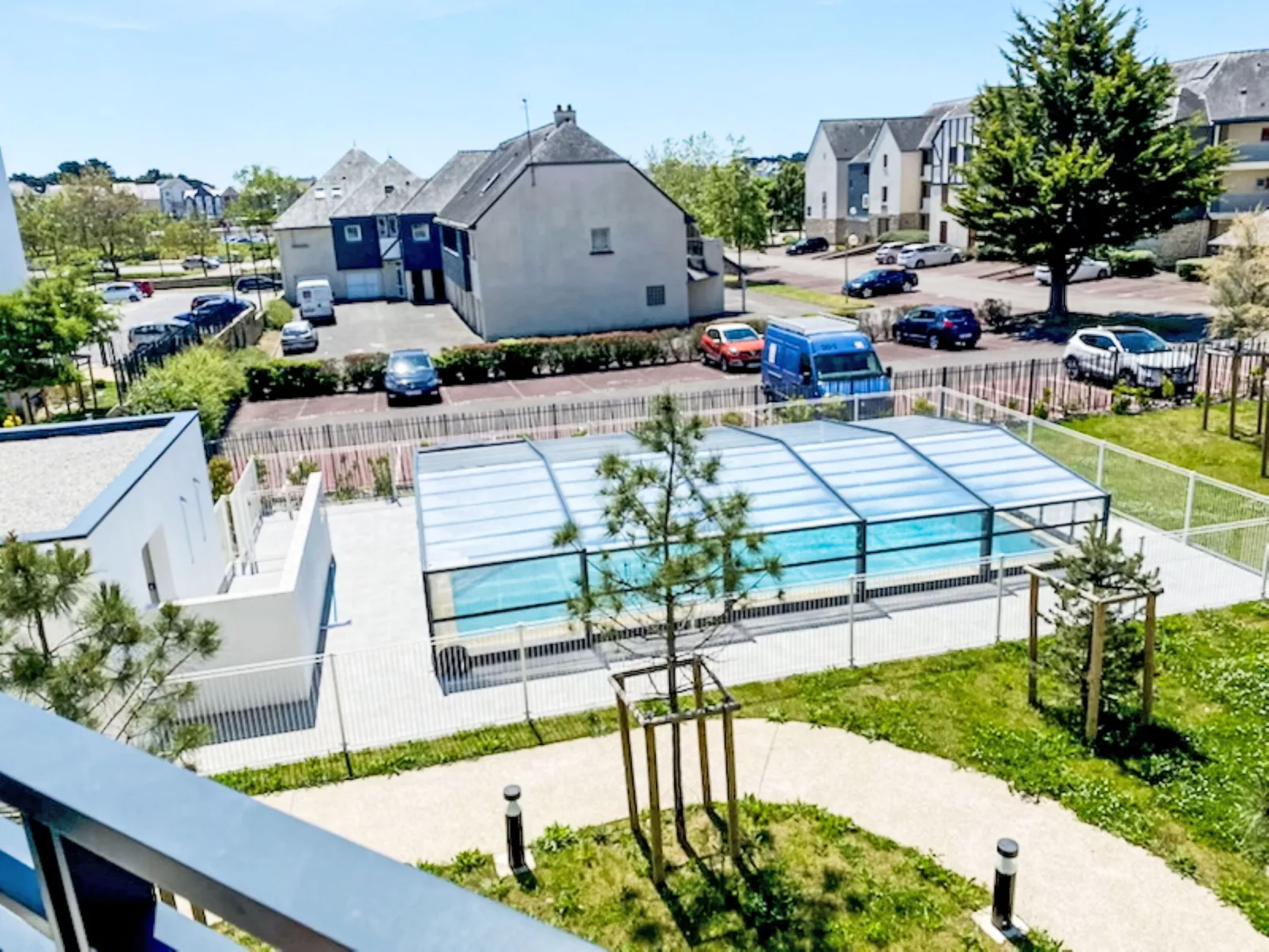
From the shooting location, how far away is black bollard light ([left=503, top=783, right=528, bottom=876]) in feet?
32.6

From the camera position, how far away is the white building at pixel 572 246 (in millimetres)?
42344

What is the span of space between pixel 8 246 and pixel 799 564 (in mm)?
31543

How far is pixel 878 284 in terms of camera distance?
53.4 meters

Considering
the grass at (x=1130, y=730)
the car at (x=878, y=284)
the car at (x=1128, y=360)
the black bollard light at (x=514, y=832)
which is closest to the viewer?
the black bollard light at (x=514, y=832)

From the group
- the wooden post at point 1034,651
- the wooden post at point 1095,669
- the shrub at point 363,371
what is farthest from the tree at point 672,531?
the shrub at point 363,371

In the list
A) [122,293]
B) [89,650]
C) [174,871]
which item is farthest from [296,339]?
[174,871]

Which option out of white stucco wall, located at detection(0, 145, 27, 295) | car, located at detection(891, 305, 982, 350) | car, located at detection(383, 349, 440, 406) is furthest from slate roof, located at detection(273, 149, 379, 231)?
car, located at detection(891, 305, 982, 350)

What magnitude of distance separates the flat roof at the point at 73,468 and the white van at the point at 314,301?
116 feet

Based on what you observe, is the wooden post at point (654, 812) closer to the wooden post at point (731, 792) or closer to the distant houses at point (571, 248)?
the wooden post at point (731, 792)

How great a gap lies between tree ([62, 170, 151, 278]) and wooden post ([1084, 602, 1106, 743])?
81.4 meters

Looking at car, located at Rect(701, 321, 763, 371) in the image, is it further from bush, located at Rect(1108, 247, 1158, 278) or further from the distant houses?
A: bush, located at Rect(1108, 247, 1158, 278)

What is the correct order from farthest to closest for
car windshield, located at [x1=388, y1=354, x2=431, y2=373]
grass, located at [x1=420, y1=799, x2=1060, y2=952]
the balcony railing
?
car windshield, located at [x1=388, y1=354, x2=431, y2=373] < grass, located at [x1=420, y1=799, x2=1060, y2=952] < the balcony railing

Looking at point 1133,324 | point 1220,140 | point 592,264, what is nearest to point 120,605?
Result: point 592,264

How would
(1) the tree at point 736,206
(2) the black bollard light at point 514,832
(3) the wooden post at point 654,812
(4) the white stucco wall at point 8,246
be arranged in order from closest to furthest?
(3) the wooden post at point 654,812, (2) the black bollard light at point 514,832, (4) the white stucco wall at point 8,246, (1) the tree at point 736,206
